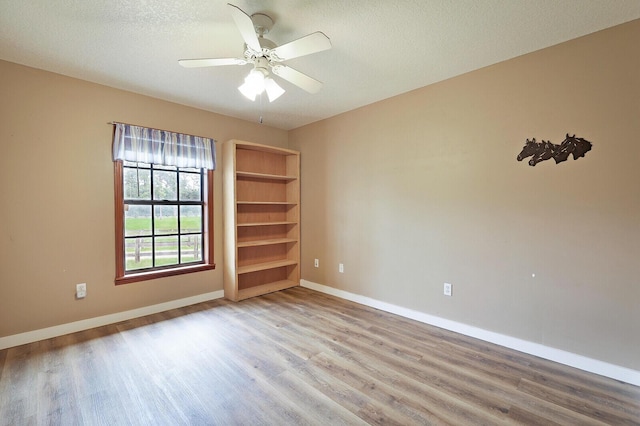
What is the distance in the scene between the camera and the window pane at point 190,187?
3589 millimetres

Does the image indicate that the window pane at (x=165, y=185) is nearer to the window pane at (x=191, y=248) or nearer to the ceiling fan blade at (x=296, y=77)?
the window pane at (x=191, y=248)

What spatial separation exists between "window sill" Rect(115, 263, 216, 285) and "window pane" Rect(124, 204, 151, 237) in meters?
0.47

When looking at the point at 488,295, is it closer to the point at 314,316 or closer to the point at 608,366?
the point at 608,366

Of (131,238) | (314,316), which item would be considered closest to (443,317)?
(314,316)

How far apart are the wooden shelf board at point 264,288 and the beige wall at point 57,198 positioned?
1120 millimetres

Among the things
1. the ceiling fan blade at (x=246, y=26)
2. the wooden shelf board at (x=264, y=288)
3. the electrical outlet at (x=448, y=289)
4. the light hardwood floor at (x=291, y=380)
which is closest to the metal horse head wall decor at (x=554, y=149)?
the electrical outlet at (x=448, y=289)

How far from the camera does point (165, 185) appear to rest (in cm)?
343

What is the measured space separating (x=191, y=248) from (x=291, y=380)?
93.9 inches

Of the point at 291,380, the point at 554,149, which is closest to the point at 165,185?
the point at 291,380

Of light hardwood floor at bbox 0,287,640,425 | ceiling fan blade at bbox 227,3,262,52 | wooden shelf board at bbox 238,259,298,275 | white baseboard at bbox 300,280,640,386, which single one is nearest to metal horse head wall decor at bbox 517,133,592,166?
white baseboard at bbox 300,280,640,386

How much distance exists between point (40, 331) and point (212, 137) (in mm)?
2717

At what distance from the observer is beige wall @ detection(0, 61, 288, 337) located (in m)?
2.47

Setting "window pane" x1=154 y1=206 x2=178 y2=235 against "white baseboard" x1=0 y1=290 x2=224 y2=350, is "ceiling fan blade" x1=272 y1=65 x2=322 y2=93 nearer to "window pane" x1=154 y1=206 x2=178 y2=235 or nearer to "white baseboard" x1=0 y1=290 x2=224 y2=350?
"window pane" x1=154 y1=206 x2=178 y2=235

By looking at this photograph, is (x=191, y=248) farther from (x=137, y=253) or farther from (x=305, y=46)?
(x=305, y=46)
